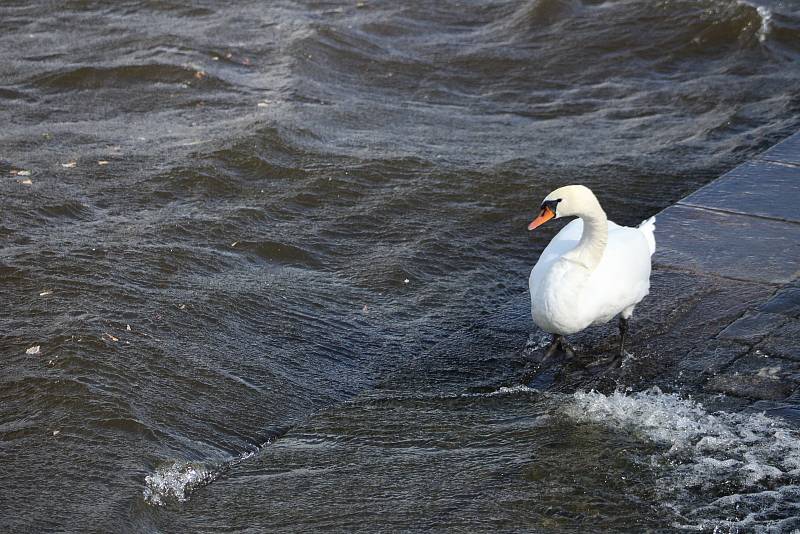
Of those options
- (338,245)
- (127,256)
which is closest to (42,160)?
(127,256)

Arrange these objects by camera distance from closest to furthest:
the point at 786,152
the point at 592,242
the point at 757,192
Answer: the point at 592,242 → the point at 757,192 → the point at 786,152

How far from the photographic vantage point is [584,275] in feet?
18.8

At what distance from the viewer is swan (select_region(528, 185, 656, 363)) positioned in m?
5.70

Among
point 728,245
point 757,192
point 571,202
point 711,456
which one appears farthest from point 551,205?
point 757,192

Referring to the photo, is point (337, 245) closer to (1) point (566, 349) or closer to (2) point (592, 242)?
(1) point (566, 349)

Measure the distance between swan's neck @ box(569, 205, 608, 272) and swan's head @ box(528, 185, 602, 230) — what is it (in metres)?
0.06

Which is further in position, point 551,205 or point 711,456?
point 551,205

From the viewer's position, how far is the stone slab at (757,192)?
762cm

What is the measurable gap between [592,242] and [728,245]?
5.69 ft

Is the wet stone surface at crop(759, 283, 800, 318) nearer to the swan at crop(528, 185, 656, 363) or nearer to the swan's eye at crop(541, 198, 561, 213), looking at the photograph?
the swan at crop(528, 185, 656, 363)

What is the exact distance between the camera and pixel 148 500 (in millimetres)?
4977

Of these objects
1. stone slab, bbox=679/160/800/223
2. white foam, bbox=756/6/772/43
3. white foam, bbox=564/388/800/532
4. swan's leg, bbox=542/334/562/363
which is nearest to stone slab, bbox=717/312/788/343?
white foam, bbox=564/388/800/532

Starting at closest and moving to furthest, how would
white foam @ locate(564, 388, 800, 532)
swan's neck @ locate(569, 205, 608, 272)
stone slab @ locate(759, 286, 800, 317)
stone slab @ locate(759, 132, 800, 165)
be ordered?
white foam @ locate(564, 388, 800, 532)
swan's neck @ locate(569, 205, 608, 272)
stone slab @ locate(759, 286, 800, 317)
stone slab @ locate(759, 132, 800, 165)

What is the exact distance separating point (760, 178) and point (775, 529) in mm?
4226
